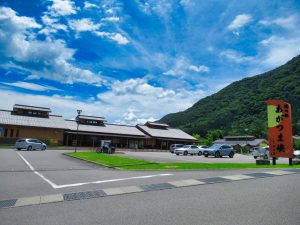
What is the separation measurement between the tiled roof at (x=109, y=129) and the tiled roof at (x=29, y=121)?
2.10m

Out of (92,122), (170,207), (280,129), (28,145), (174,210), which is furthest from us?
(92,122)

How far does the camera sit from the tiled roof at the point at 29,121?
46.8m

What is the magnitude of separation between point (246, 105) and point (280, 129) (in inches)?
3081

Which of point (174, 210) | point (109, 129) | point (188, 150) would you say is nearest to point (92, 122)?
point (109, 129)

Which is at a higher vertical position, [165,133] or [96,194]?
[165,133]

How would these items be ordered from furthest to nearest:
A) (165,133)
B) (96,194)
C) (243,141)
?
1. (243,141)
2. (165,133)
3. (96,194)

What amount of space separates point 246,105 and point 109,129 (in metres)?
55.9

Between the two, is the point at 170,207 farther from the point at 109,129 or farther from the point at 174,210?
the point at 109,129

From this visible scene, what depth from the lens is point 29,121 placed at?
49.1 m

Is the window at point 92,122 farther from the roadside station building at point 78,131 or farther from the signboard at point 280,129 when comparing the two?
the signboard at point 280,129

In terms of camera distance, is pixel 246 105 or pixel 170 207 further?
pixel 246 105

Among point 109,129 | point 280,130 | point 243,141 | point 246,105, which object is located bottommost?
point 280,130

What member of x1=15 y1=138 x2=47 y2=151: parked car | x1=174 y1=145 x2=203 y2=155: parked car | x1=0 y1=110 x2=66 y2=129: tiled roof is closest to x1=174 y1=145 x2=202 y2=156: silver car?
x1=174 y1=145 x2=203 y2=155: parked car

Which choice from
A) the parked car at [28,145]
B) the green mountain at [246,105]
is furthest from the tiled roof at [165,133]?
the green mountain at [246,105]
